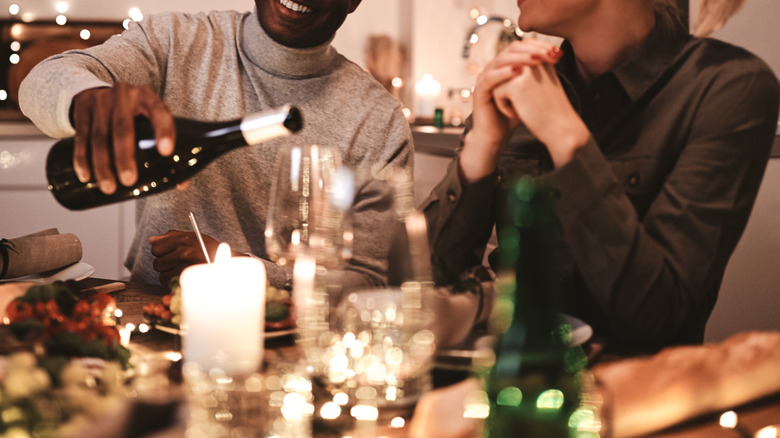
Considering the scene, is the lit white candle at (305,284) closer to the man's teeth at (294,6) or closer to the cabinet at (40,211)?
the man's teeth at (294,6)

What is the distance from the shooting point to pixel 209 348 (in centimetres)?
65

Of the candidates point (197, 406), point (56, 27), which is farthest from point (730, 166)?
point (56, 27)

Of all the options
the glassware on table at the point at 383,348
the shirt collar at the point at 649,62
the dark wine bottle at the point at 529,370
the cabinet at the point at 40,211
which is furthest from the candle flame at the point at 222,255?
the cabinet at the point at 40,211

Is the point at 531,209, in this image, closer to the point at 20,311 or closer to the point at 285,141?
the point at 20,311

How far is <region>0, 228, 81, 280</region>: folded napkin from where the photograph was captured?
38.3 inches

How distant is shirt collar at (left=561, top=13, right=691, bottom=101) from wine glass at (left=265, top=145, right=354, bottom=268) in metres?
0.61

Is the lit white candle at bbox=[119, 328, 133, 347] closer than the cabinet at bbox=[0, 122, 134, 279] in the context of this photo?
Yes

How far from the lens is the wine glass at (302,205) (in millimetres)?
613

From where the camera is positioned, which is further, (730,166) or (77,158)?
(730,166)

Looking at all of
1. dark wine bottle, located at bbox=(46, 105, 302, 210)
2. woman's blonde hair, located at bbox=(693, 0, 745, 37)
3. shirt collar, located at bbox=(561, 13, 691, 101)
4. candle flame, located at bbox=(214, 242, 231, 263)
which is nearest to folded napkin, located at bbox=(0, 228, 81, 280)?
dark wine bottle, located at bbox=(46, 105, 302, 210)

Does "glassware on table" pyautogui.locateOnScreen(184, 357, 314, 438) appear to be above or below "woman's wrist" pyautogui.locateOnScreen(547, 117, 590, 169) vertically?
below

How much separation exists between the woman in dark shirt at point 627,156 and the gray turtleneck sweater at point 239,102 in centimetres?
42

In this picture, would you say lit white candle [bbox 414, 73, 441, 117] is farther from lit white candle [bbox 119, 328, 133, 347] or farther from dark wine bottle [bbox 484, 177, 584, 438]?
dark wine bottle [bbox 484, 177, 584, 438]

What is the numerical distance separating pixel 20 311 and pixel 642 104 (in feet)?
2.95
